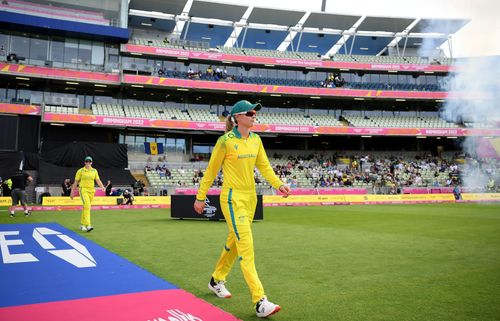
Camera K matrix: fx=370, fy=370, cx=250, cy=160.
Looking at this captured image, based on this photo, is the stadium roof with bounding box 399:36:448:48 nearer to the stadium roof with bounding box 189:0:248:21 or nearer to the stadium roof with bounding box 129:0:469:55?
the stadium roof with bounding box 129:0:469:55

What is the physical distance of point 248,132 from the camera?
468 cm

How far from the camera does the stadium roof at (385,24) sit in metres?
47.6

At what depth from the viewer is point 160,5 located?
4244 centimetres

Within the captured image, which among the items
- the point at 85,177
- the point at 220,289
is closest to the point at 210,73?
the point at 85,177

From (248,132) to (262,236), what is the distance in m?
6.38

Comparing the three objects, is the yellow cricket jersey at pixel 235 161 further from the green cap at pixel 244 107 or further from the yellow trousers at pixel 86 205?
the yellow trousers at pixel 86 205

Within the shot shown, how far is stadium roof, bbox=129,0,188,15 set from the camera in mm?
41656

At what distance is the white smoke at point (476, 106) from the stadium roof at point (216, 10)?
2501 centimetres

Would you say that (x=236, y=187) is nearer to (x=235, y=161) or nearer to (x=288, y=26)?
(x=235, y=161)

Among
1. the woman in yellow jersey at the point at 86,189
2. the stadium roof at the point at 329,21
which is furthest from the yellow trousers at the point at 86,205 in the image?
the stadium roof at the point at 329,21

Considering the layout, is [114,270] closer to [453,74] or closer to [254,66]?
[254,66]

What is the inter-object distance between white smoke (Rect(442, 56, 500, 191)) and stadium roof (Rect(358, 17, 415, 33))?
27.7 ft

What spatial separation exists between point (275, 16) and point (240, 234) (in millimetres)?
45960

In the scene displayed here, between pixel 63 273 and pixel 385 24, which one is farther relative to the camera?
pixel 385 24
